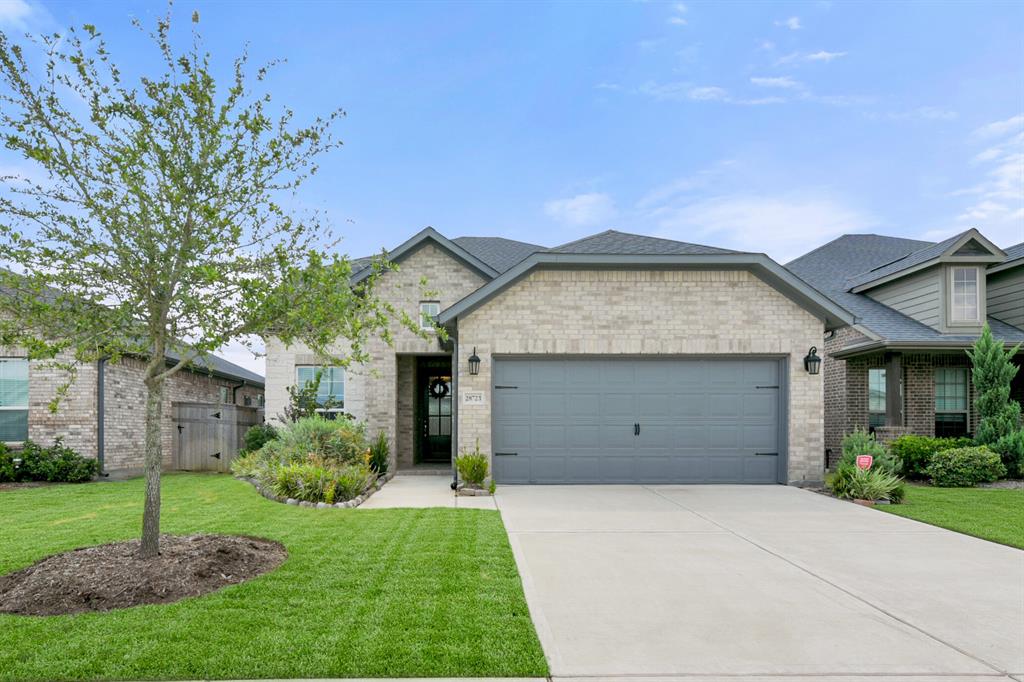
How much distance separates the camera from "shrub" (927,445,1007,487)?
1176 centimetres

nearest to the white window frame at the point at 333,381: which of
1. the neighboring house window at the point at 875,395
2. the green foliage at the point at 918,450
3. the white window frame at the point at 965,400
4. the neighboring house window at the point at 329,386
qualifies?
the neighboring house window at the point at 329,386

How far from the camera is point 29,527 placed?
749 cm

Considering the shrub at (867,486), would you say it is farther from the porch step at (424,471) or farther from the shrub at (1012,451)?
the porch step at (424,471)

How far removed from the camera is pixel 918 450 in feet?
41.0

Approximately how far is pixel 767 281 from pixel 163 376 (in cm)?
1045

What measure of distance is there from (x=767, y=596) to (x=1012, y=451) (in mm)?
11038

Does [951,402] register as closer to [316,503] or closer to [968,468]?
[968,468]

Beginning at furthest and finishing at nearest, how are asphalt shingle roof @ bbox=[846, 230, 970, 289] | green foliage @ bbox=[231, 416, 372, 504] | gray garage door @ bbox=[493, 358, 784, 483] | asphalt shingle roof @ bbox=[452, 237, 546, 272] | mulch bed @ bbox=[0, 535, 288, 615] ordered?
asphalt shingle roof @ bbox=[452, 237, 546, 272]
asphalt shingle roof @ bbox=[846, 230, 970, 289]
gray garage door @ bbox=[493, 358, 784, 483]
green foliage @ bbox=[231, 416, 372, 504]
mulch bed @ bbox=[0, 535, 288, 615]

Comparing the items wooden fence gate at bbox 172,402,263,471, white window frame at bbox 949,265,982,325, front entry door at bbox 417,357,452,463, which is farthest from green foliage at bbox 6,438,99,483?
white window frame at bbox 949,265,982,325

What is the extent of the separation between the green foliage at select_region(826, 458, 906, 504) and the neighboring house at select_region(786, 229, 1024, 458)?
3.75 meters

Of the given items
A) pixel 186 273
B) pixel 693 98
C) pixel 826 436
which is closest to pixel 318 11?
pixel 186 273

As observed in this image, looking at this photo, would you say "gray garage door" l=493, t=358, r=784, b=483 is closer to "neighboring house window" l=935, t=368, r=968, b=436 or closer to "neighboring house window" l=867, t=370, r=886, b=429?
"neighboring house window" l=867, t=370, r=886, b=429

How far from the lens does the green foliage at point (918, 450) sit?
1249cm

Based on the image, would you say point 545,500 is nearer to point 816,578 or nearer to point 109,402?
point 816,578
